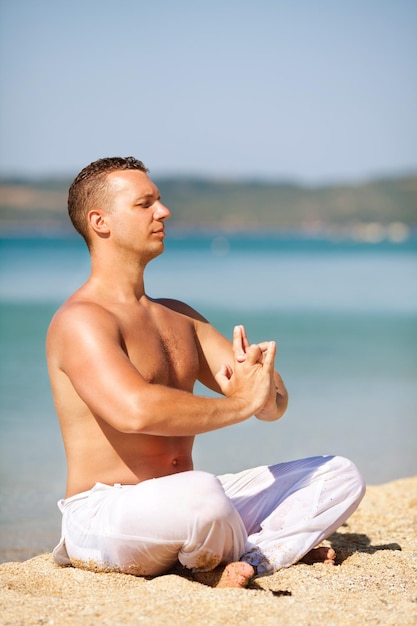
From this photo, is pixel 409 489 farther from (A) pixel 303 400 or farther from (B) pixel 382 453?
(A) pixel 303 400

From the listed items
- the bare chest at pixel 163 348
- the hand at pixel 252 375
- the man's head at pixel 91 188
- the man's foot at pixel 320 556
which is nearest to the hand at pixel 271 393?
the hand at pixel 252 375

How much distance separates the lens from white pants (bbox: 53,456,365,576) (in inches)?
143

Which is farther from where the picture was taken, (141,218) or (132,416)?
(141,218)

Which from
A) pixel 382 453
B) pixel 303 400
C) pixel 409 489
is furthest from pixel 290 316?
pixel 409 489

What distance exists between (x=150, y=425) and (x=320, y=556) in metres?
1.13

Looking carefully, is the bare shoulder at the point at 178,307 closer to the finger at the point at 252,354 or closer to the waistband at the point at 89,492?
the finger at the point at 252,354

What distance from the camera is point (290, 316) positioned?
2070cm

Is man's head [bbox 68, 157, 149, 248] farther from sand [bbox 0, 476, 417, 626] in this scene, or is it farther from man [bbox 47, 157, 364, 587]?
sand [bbox 0, 476, 417, 626]

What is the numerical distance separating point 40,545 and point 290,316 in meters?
15.6

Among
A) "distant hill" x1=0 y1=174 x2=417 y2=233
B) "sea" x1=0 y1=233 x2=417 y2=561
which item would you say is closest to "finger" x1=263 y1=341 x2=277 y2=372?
"sea" x1=0 y1=233 x2=417 y2=561

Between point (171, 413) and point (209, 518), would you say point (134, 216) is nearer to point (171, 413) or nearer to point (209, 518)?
point (171, 413)

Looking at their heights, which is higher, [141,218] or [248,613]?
[141,218]

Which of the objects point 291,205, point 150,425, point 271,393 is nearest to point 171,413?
point 150,425

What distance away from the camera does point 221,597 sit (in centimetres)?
355
